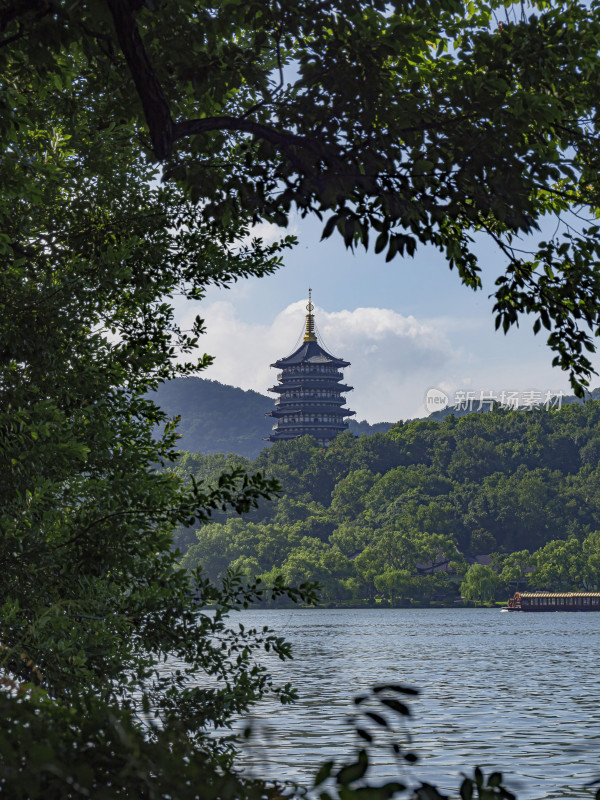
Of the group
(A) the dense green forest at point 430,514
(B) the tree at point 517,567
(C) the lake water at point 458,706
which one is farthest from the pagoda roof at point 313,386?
(C) the lake water at point 458,706

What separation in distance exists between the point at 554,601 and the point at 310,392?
54260 millimetres

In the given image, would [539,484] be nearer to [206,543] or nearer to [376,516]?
[376,516]

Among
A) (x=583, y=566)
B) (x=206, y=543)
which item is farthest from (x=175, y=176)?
(x=206, y=543)

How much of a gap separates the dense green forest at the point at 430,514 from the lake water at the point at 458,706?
1072 inches

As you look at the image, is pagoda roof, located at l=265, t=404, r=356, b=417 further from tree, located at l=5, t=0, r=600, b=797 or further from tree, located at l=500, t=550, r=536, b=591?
tree, located at l=5, t=0, r=600, b=797

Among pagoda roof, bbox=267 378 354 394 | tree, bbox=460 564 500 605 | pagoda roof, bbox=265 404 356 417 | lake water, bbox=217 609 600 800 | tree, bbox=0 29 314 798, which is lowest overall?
lake water, bbox=217 609 600 800

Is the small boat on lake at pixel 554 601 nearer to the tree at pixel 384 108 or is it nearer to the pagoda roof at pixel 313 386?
the pagoda roof at pixel 313 386

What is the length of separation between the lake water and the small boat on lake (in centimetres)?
2326

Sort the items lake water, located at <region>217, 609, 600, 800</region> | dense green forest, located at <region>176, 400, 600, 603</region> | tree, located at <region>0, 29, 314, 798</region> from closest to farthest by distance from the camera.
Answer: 1. tree, located at <region>0, 29, 314, 798</region>
2. lake water, located at <region>217, 609, 600, 800</region>
3. dense green forest, located at <region>176, 400, 600, 603</region>

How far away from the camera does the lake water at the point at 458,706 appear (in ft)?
57.6

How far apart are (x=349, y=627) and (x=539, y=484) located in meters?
42.2

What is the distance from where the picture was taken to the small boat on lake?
90562mm

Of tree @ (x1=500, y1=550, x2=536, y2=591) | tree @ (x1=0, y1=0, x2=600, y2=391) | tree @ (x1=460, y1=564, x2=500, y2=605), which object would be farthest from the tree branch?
tree @ (x1=500, y1=550, x2=536, y2=591)

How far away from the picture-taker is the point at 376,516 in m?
111
